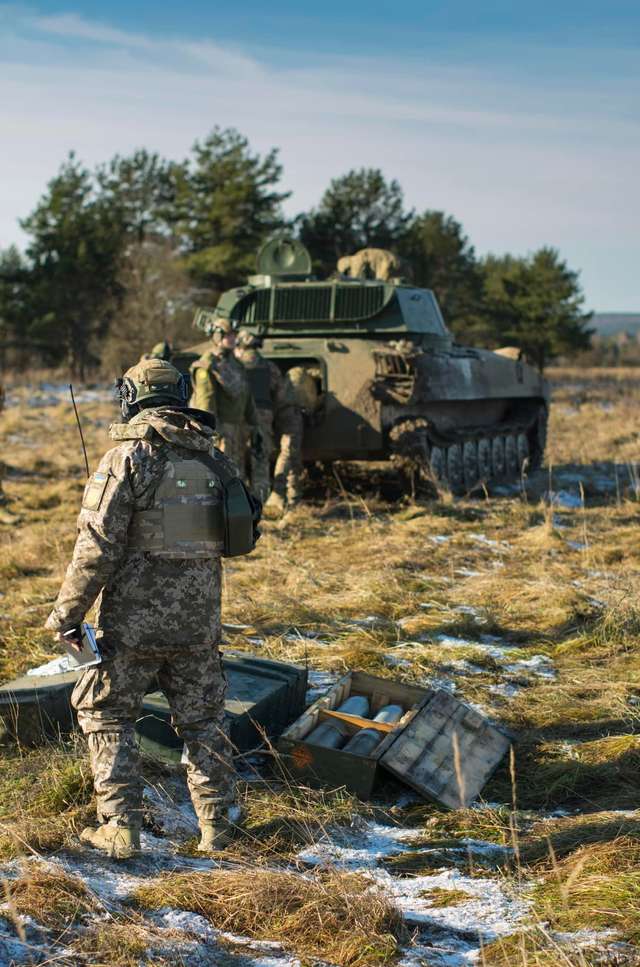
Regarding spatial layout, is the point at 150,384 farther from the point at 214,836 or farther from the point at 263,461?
the point at 263,461

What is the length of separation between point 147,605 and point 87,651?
273mm

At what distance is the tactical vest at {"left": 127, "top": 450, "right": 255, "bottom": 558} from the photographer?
12.6 feet

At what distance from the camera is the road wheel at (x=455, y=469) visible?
42.1 feet

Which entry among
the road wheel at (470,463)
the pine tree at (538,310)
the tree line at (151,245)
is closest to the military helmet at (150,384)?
the road wheel at (470,463)

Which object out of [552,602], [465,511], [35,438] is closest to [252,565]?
[552,602]

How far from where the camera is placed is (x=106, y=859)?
3.72 m

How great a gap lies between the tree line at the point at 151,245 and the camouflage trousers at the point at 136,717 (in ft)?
92.8

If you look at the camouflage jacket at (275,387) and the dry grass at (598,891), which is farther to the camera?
the camouflage jacket at (275,387)

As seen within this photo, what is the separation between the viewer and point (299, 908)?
330 centimetres

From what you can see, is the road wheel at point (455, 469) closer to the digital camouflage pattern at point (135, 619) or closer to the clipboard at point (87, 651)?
the digital camouflage pattern at point (135, 619)

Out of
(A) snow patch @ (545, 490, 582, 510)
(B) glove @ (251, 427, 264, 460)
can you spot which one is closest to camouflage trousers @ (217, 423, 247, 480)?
(B) glove @ (251, 427, 264, 460)

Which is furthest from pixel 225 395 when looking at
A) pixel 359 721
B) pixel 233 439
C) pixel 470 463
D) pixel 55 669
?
pixel 359 721

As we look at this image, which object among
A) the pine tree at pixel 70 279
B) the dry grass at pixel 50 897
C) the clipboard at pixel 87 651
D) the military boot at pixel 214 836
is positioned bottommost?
the military boot at pixel 214 836

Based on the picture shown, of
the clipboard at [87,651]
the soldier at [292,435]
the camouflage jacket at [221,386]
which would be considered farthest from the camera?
the soldier at [292,435]
